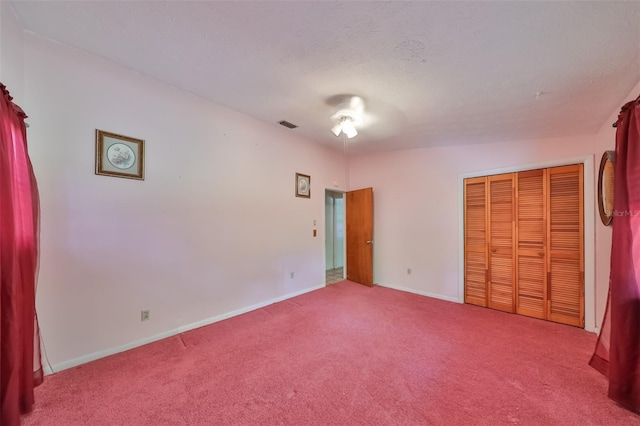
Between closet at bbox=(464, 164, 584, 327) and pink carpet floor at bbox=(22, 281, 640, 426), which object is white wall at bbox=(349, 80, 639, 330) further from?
pink carpet floor at bbox=(22, 281, 640, 426)

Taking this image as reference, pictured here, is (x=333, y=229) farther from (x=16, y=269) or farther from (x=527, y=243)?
(x=16, y=269)

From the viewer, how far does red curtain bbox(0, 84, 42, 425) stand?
52.1 inches

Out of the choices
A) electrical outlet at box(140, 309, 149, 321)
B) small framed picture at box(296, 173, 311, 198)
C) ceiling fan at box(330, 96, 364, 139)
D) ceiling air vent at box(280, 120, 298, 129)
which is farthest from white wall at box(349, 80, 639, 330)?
electrical outlet at box(140, 309, 149, 321)

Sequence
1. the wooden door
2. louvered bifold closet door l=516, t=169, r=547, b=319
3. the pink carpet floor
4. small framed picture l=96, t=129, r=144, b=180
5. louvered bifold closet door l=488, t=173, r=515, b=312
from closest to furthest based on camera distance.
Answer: the pink carpet floor → small framed picture l=96, t=129, r=144, b=180 → louvered bifold closet door l=516, t=169, r=547, b=319 → louvered bifold closet door l=488, t=173, r=515, b=312 → the wooden door

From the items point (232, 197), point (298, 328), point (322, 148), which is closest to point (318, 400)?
point (298, 328)

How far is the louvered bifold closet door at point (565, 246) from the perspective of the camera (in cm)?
289

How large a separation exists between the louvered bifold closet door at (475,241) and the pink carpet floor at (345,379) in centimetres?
70

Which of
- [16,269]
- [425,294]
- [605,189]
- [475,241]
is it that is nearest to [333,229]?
[425,294]

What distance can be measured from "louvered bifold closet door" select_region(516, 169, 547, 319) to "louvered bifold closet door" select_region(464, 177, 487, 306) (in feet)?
1.28

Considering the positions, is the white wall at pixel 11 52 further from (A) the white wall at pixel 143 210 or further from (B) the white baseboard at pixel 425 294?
(B) the white baseboard at pixel 425 294

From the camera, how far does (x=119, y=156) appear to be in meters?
2.31

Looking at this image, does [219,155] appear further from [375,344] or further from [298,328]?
[375,344]

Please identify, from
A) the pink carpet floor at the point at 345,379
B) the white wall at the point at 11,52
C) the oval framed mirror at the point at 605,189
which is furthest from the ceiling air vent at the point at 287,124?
the oval framed mirror at the point at 605,189

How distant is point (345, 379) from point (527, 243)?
302cm
